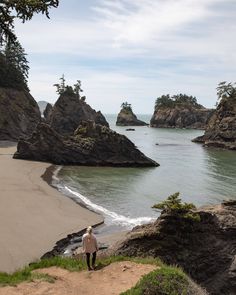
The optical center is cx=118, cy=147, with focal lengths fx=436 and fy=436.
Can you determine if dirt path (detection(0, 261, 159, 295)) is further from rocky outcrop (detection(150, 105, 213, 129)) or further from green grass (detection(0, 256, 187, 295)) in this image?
rocky outcrop (detection(150, 105, 213, 129))

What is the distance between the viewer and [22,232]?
87.0ft

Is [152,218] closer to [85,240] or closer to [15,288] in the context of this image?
[85,240]

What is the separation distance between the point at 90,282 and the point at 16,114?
244 ft

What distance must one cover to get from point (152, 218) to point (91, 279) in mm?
18945

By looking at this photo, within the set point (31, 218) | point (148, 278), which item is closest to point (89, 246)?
point (148, 278)

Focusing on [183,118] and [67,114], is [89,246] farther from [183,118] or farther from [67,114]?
[183,118]

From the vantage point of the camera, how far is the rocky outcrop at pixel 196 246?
19156mm

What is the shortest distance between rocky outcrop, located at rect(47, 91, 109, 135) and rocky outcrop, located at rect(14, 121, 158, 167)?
38908mm

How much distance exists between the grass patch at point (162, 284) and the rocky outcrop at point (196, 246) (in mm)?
4781

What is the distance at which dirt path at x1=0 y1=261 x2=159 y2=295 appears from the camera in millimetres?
14148

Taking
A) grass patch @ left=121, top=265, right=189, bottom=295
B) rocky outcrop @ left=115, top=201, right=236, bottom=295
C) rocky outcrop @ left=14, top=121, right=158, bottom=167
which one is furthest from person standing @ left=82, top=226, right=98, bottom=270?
rocky outcrop @ left=14, top=121, right=158, bottom=167

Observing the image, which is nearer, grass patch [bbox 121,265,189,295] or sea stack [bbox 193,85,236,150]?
grass patch [bbox 121,265,189,295]

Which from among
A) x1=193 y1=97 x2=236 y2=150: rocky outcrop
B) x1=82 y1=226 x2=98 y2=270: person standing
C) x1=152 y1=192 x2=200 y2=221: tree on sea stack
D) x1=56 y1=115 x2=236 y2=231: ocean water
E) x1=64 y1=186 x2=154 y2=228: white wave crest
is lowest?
x1=64 y1=186 x2=154 y2=228: white wave crest

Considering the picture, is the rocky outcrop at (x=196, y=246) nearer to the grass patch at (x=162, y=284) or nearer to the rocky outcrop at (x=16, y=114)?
the grass patch at (x=162, y=284)
